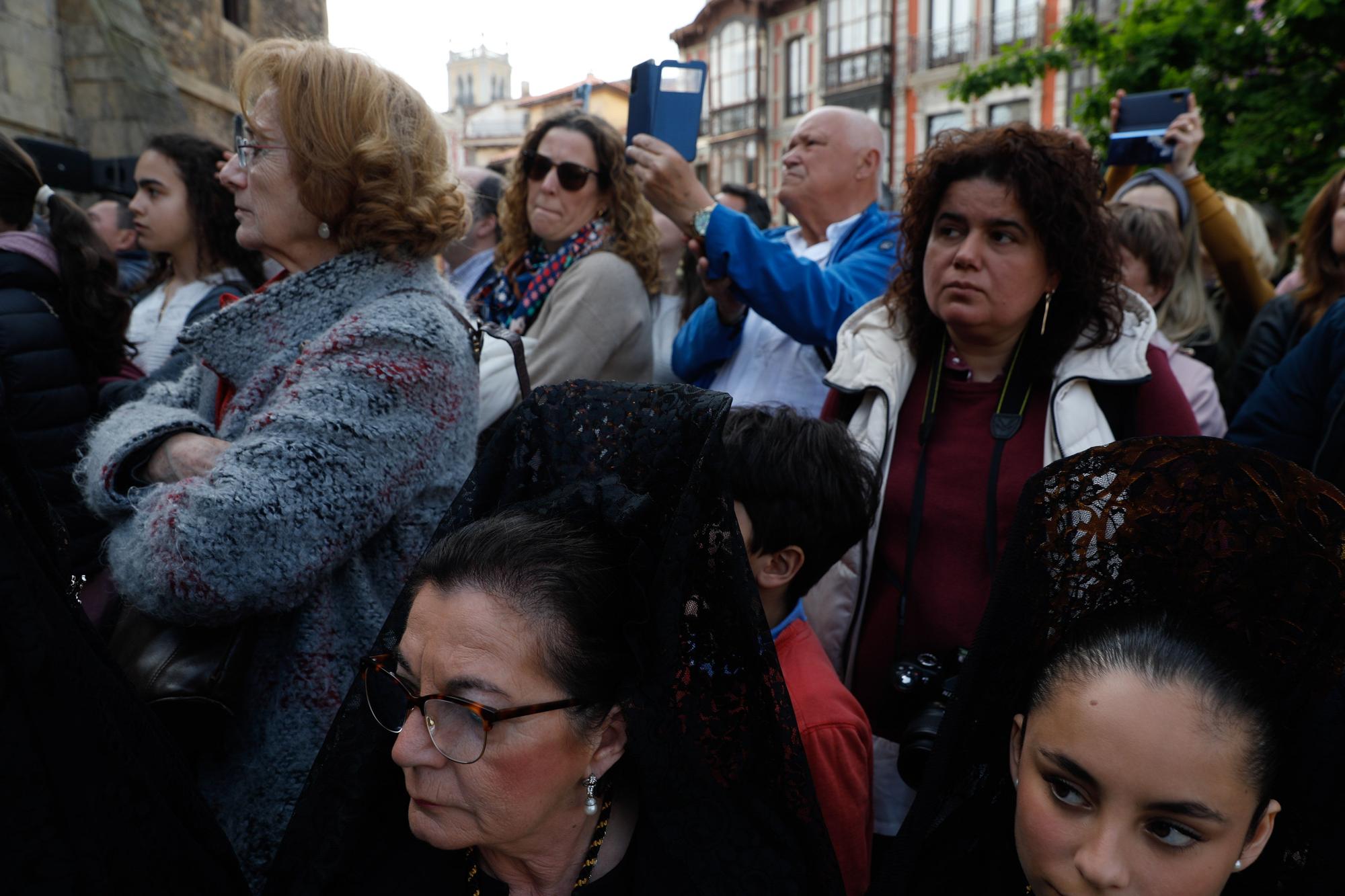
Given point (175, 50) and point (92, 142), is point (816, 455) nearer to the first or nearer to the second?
point (92, 142)

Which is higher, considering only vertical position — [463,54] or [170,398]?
[463,54]

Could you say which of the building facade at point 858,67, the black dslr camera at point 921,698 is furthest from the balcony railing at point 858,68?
the black dslr camera at point 921,698

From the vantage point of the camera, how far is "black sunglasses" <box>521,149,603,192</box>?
11.7 feet

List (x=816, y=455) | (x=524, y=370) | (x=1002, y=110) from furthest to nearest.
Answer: (x=1002, y=110), (x=524, y=370), (x=816, y=455)

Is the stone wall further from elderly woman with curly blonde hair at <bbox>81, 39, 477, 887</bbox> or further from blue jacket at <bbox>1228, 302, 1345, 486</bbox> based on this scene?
blue jacket at <bbox>1228, 302, 1345, 486</bbox>

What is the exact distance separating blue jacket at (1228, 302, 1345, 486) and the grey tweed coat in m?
2.07

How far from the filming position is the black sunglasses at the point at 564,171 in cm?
357

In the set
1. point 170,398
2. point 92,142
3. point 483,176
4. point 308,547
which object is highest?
point 92,142

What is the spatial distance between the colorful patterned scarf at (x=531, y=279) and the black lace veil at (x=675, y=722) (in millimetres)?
1967

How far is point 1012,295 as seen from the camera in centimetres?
240

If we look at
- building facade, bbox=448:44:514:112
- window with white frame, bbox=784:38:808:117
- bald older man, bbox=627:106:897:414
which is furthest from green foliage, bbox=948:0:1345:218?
building facade, bbox=448:44:514:112

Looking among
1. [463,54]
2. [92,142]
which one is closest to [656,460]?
[92,142]

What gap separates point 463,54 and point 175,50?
115 metres

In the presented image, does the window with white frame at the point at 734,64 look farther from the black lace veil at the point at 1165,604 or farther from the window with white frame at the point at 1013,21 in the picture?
the black lace veil at the point at 1165,604
